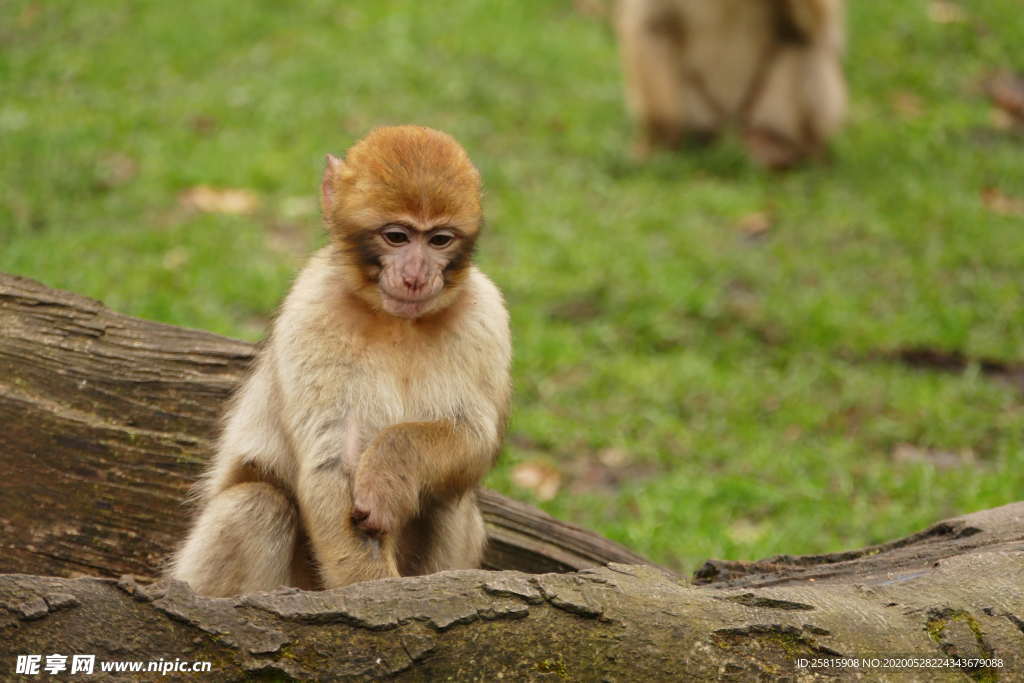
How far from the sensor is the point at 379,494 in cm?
310

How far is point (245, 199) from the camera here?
775 centimetres

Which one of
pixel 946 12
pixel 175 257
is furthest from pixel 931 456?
pixel 946 12

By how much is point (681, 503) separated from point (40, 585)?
11.0 feet

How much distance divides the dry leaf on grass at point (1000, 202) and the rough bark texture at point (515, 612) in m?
5.16

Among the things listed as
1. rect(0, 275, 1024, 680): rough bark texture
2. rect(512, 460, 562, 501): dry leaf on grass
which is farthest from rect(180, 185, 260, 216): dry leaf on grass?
rect(0, 275, 1024, 680): rough bark texture

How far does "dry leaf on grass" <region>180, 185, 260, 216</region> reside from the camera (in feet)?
24.9

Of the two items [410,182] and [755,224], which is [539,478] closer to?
[410,182]

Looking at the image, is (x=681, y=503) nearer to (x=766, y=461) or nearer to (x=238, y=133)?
(x=766, y=461)

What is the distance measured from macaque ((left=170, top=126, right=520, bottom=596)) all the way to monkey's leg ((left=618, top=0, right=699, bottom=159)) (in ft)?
20.2

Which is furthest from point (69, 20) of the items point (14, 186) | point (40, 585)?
point (40, 585)

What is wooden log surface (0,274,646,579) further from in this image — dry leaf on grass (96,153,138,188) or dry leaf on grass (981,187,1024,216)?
dry leaf on grass (981,187,1024,216)

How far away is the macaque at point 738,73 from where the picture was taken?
30.8 ft

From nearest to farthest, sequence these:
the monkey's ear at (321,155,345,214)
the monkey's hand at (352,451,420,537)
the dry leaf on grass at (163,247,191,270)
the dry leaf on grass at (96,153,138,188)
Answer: the monkey's hand at (352,451,420,537), the monkey's ear at (321,155,345,214), the dry leaf on grass at (163,247,191,270), the dry leaf on grass at (96,153,138,188)

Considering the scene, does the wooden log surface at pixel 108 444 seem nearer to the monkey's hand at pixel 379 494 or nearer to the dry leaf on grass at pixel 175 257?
the monkey's hand at pixel 379 494
